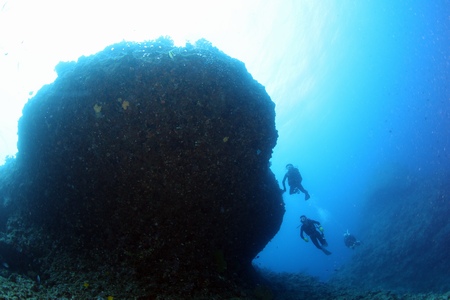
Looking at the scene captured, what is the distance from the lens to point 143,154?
22.0 ft

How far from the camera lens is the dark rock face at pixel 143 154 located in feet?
21.7

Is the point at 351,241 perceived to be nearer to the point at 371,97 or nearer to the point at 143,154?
the point at 143,154

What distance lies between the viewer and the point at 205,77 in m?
7.00

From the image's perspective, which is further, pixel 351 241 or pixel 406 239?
pixel 406 239

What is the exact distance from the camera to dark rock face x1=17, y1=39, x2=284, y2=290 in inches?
261

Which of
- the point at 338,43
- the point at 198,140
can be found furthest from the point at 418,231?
the point at 338,43

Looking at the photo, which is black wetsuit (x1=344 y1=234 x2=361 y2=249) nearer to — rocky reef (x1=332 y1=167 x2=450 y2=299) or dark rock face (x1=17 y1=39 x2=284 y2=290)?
rocky reef (x1=332 y1=167 x2=450 y2=299)

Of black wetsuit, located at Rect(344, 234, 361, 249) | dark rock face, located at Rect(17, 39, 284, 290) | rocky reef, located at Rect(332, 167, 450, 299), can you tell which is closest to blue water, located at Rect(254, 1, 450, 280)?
rocky reef, located at Rect(332, 167, 450, 299)

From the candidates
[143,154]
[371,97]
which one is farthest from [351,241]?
[371,97]

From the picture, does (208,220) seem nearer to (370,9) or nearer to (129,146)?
(129,146)

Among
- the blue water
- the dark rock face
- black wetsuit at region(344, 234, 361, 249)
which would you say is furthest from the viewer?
the blue water

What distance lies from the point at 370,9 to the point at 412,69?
2401 centimetres

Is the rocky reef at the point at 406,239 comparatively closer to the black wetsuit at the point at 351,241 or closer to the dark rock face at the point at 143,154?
Answer: the black wetsuit at the point at 351,241

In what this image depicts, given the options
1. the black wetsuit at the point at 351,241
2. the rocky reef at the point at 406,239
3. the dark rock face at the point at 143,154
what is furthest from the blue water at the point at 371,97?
the dark rock face at the point at 143,154
